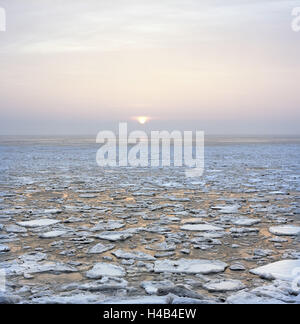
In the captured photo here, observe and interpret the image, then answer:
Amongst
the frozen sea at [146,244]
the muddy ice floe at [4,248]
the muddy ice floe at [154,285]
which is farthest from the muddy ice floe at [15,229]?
the muddy ice floe at [154,285]

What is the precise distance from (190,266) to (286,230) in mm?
1677

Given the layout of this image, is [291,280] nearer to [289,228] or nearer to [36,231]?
[289,228]

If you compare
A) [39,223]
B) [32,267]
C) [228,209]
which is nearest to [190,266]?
[32,267]

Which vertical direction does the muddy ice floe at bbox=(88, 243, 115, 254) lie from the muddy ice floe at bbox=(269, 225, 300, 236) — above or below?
below

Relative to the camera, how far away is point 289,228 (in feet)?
13.5

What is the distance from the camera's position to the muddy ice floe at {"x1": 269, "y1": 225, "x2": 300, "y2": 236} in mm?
3908

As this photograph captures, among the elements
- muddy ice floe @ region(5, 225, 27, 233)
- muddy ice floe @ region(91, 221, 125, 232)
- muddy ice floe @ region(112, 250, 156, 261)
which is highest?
muddy ice floe @ region(5, 225, 27, 233)

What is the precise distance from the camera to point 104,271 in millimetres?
2816

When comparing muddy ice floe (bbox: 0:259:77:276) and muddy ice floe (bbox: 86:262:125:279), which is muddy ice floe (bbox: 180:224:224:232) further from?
muddy ice floe (bbox: 0:259:77:276)

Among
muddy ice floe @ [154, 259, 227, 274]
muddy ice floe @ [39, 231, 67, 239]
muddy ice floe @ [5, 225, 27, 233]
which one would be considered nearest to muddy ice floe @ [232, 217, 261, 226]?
muddy ice floe @ [154, 259, 227, 274]

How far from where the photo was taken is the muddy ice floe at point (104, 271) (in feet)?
8.98

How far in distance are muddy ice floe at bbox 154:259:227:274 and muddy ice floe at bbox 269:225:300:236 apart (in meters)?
1.28
